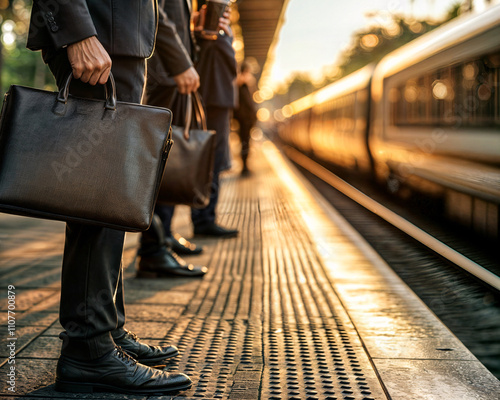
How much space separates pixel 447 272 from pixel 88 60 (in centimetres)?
365

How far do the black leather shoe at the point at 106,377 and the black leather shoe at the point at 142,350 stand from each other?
0.55ft

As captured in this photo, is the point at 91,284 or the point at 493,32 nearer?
the point at 91,284

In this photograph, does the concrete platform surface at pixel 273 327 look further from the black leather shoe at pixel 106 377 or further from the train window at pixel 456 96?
the train window at pixel 456 96

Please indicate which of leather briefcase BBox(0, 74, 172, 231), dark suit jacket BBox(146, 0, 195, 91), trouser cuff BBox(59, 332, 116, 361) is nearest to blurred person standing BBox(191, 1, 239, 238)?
dark suit jacket BBox(146, 0, 195, 91)

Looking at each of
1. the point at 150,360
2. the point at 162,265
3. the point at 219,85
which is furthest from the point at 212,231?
the point at 150,360

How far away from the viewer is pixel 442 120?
8484 mm

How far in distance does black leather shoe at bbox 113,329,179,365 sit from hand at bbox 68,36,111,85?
0.94m

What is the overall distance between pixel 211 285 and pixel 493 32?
4.09 meters

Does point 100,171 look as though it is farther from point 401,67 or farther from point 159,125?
point 401,67

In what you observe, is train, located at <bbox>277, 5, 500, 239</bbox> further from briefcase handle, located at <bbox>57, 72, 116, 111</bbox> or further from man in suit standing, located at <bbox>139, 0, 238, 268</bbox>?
briefcase handle, located at <bbox>57, 72, 116, 111</bbox>

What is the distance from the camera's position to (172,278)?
4.08m

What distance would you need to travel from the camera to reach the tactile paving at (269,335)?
7.66ft

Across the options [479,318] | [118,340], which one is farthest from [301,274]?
[118,340]

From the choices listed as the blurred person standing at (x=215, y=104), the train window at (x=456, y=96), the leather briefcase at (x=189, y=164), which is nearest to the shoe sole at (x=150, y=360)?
the leather briefcase at (x=189, y=164)
